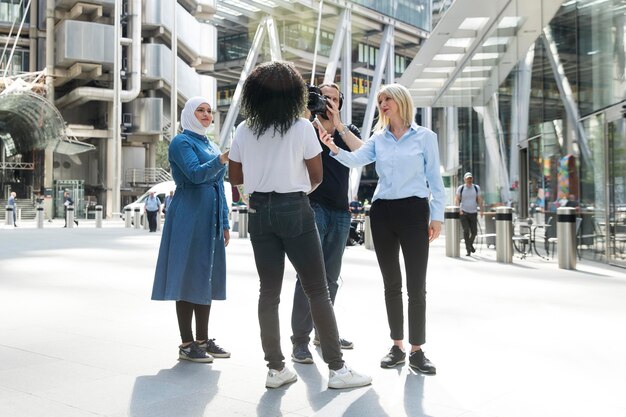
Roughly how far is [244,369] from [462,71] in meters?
16.3

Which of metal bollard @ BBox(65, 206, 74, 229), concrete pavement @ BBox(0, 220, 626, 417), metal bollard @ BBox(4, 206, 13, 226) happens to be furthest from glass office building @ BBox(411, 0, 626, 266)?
metal bollard @ BBox(4, 206, 13, 226)

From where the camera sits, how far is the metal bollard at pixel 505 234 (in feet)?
40.9

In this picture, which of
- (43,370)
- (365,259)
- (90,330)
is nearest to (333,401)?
(43,370)

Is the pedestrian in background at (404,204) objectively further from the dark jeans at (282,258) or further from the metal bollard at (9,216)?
the metal bollard at (9,216)

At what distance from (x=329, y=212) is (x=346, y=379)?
1245mm

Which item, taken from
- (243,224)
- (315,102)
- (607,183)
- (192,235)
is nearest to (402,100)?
(315,102)

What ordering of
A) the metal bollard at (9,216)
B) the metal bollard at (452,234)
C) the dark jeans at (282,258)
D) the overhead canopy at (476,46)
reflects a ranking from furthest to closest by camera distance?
the metal bollard at (9,216), the overhead canopy at (476,46), the metal bollard at (452,234), the dark jeans at (282,258)

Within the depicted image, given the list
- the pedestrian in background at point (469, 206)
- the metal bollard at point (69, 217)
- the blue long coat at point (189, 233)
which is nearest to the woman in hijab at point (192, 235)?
the blue long coat at point (189, 233)

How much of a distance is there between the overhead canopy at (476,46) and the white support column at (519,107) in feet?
0.87

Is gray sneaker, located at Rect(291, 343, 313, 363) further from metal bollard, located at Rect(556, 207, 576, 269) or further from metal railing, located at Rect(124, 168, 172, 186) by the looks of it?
metal railing, located at Rect(124, 168, 172, 186)

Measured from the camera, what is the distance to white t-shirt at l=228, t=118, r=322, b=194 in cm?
381

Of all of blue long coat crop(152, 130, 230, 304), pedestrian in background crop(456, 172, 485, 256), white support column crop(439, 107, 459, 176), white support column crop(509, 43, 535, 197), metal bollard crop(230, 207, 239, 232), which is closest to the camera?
blue long coat crop(152, 130, 230, 304)

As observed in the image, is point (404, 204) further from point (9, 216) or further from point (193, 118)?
point (9, 216)

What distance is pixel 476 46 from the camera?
57.2 ft
